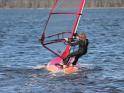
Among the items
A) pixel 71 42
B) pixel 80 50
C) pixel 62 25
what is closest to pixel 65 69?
pixel 80 50

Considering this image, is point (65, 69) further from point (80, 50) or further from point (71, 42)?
point (71, 42)

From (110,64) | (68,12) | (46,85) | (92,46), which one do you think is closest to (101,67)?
(110,64)

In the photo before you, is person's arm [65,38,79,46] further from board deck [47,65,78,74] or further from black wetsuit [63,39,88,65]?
board deck [47,65,78,74]

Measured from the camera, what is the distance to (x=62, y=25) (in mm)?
23984

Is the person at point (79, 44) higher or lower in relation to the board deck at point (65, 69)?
higher

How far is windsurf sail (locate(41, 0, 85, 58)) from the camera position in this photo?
77.3ft

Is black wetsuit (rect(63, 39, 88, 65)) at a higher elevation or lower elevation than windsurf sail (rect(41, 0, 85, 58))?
lower

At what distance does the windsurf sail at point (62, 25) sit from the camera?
23.6 meters

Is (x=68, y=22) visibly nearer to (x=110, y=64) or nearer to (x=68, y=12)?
(x=68, y=12)

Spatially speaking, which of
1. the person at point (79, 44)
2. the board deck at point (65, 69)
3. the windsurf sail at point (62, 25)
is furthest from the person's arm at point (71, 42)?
the board deck at point (65, 69)

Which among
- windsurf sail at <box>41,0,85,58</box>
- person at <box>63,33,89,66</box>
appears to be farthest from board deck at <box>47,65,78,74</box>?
windsurf sail at <box>41,0,85,58</box>

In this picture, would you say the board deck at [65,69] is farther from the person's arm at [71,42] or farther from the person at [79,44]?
the person's arm at [71,42]

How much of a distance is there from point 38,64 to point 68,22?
2.95 m

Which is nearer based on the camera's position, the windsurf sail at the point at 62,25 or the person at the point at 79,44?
the person at the point at 79,44
